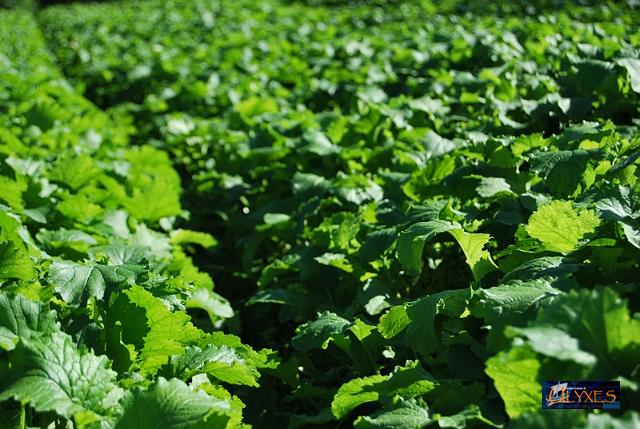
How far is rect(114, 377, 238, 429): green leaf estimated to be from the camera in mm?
1714

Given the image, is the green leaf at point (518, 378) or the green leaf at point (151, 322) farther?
the green leaf at point (151, 322)

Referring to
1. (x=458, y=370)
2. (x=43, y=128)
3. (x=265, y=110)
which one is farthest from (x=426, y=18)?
(x=458, y=370)

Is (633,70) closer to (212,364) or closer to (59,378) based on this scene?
(212,364)

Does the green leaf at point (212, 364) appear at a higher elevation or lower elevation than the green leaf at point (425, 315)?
lower

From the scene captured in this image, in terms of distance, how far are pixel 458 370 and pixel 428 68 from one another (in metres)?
3.92

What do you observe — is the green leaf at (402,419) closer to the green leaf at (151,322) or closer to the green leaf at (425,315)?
the green leaf at (425,315)

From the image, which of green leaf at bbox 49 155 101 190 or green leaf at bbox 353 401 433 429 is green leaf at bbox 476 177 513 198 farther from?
green leaf at bbox 49 155 101 190

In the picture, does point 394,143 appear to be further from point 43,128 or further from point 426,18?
point 426,18

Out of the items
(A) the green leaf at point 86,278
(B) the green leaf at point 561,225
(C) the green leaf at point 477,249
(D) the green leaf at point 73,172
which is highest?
(B) the green leaf at point 561,225

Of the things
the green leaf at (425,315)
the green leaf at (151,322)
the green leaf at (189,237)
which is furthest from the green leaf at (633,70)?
the green leaf at (151,322)

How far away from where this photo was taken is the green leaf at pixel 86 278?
2215mm

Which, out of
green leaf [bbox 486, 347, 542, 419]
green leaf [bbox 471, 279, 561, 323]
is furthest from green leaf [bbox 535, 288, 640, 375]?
green leaf [bbox 471, 279, 561, 323]

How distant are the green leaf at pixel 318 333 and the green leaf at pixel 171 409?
618 millimetres

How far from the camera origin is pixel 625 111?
→ 12.4ft
